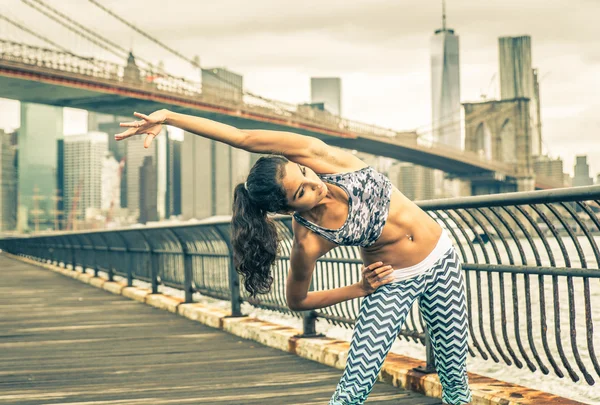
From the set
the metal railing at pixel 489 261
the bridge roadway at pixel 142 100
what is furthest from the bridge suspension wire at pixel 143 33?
the metal railing at pixel 489 261

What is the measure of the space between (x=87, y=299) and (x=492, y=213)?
8.36 m

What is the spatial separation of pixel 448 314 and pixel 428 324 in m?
0.10

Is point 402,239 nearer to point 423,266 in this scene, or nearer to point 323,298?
point 423,266

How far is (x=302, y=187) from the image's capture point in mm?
2443

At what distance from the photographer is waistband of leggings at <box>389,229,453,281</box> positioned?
2686mm

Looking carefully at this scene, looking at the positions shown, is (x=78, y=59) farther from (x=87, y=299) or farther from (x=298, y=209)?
(x=298, y=209)

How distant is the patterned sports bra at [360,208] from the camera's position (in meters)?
2.54

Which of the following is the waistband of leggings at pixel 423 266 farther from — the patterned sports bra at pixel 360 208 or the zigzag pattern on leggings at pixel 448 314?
the patterned sports bra at pixel 360 208

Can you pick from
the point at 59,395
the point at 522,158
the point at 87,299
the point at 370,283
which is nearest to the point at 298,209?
the point at 370,283

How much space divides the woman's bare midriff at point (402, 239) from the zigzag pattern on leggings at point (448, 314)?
89mm

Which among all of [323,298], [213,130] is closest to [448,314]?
[323,298]

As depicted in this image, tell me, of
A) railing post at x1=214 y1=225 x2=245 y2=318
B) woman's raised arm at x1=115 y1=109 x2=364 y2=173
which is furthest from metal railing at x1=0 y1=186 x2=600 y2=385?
woman's raised arm at x1=115 y1=109 x2=364 y2=173

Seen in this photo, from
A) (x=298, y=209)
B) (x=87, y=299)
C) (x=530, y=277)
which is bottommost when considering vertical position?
(x=87, y=299)

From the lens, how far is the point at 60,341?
6.98 metres
